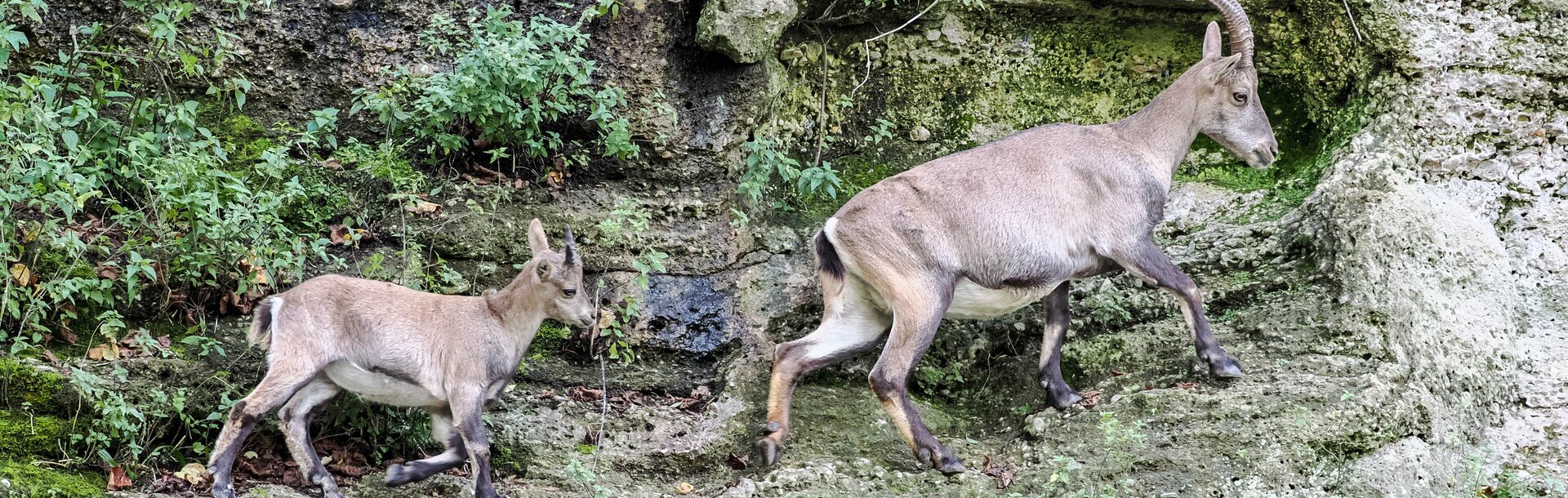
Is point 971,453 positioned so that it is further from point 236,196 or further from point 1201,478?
point 236,196

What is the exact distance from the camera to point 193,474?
5.95 meters

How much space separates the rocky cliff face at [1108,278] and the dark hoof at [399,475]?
75 millimetres

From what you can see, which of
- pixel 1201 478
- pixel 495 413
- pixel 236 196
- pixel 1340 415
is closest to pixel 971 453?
pixel 1201 478

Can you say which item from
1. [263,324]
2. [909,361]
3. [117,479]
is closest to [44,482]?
[117,479]

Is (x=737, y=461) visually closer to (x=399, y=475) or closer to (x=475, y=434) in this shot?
(x=475, y=434)

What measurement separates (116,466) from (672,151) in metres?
3.42

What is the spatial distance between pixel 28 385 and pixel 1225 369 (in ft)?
18.3

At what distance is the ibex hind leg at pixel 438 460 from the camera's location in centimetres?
606

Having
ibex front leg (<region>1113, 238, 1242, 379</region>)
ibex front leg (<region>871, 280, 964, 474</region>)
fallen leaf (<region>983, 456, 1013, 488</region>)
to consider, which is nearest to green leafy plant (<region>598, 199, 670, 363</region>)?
ibex front leg (<region>871, 280, 964, 474</region>)

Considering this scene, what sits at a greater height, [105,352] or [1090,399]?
[105,352]

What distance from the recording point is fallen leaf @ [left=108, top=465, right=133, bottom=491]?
5.77m

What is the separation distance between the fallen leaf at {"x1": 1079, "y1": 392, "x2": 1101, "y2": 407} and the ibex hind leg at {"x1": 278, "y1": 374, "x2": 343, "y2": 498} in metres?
3.62

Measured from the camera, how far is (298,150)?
7.86m

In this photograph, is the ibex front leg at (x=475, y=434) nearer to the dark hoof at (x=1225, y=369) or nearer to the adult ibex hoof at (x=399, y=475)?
the adult ibex hoof at (x=399, y=475)
